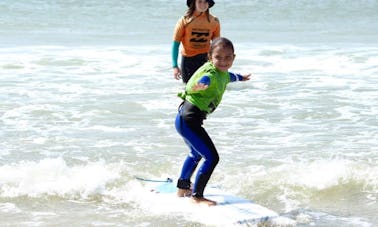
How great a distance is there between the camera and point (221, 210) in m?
5.76

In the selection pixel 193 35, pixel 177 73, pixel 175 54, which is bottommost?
pixel 177 73

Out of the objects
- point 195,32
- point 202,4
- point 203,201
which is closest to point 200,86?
point 203,201

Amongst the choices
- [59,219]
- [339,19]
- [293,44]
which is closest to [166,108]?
[59,219]

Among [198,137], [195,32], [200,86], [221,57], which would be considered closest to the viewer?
[200,86]

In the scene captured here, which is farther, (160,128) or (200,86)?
(160,128)

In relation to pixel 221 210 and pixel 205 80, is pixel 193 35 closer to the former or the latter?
pixel 205 80

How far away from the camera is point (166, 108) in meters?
10.6

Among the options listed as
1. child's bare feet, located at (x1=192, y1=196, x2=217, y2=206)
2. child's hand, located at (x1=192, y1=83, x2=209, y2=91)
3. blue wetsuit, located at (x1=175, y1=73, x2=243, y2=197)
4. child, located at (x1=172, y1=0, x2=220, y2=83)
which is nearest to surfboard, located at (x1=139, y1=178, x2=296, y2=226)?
child's bare feet, located at (x1=192, y1=196, x2=217, y2=206)

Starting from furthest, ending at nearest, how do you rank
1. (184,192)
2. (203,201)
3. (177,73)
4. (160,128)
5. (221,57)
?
(160,128) → (177,73) → (184,192) → (203,201) → (221,57)

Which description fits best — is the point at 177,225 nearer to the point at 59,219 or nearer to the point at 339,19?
the point at 59,219

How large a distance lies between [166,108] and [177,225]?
16.3 ft

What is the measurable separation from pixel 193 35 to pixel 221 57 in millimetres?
2383

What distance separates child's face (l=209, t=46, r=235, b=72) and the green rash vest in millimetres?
42

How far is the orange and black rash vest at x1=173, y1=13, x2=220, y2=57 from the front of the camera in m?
7.95
